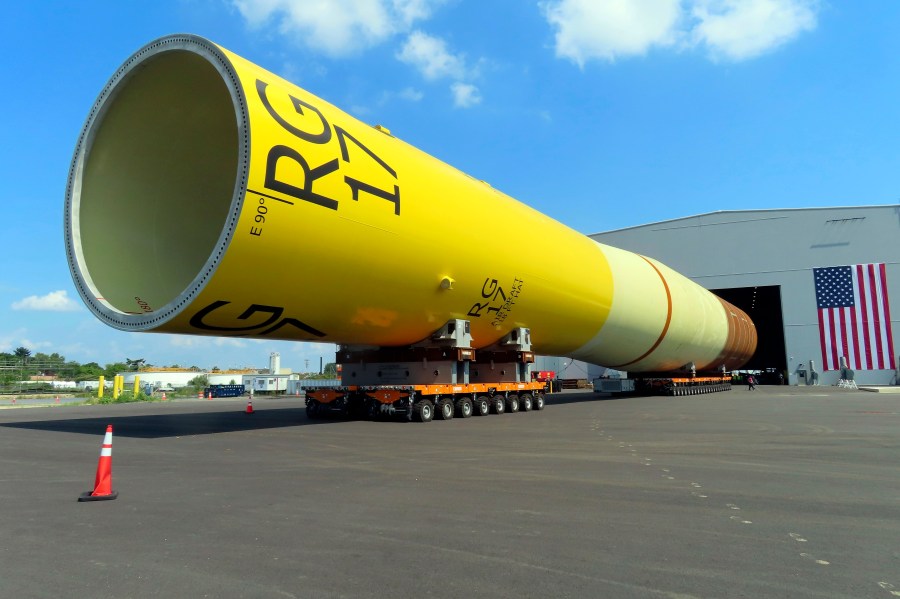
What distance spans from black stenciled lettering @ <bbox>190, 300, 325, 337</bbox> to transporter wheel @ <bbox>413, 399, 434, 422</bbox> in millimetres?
3868

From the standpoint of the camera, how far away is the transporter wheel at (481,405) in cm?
1789

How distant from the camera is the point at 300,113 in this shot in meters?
10.7

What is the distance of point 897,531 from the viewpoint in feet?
16.4

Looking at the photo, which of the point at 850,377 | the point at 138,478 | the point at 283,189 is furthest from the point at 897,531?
the point at 850,377

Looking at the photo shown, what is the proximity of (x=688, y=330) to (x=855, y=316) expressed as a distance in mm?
21694

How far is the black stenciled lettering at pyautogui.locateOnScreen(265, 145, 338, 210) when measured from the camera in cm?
982

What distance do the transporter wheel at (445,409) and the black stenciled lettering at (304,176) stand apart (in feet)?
24.8

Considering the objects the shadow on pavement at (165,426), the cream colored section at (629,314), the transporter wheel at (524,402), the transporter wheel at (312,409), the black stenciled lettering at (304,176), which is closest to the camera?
the black stenciled lettering at (304,176)

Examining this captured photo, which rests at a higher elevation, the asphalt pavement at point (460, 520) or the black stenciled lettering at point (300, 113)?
the black stenciled lettering at point (300, 113)

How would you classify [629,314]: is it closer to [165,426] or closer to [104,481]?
[165,426]

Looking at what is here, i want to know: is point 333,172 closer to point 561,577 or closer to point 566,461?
point 566,461

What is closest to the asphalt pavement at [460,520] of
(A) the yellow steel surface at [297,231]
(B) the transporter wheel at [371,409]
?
(A) the yellow steel surface at [297,231]

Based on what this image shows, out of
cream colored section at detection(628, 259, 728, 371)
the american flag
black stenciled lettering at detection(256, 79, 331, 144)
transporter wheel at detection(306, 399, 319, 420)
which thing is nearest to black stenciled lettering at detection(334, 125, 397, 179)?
A: black stenciled lettering at detection(256, 79, 331, 144)

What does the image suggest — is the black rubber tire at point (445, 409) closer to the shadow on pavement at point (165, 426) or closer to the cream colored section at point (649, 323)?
the shadow on pavement at point (165, 426)
